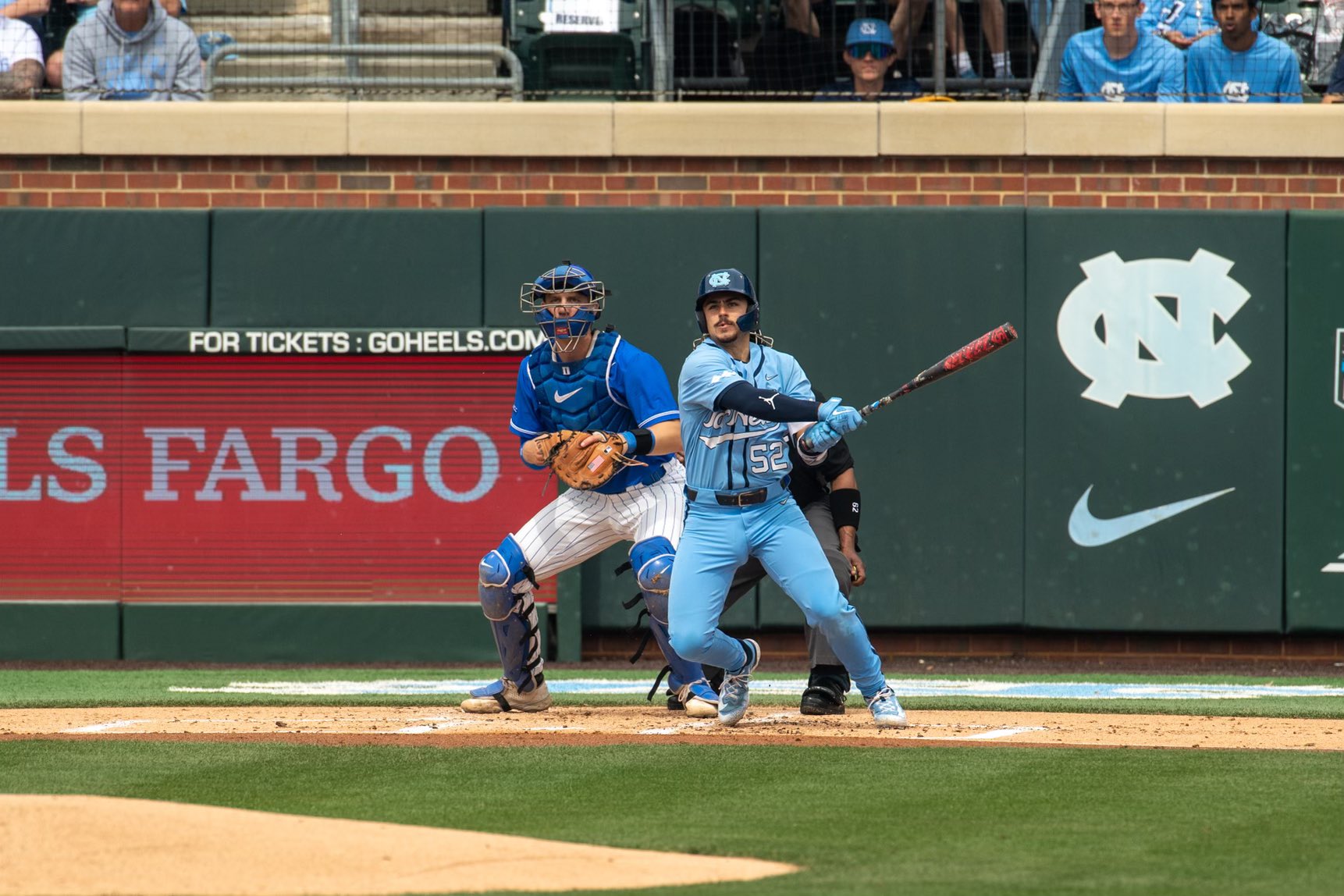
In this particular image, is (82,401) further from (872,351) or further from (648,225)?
(872,351)

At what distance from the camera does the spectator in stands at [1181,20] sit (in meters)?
12.5

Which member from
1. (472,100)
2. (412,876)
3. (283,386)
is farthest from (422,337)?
(412,876)

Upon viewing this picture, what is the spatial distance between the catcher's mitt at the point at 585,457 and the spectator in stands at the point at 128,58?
584 centimetres

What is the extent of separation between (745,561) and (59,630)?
6314 mm

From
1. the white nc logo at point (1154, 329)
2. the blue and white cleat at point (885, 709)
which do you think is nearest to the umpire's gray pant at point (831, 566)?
the blue and white cleat at point (885, 709)

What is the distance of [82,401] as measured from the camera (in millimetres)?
11789

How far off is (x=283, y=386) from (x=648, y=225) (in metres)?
2.62

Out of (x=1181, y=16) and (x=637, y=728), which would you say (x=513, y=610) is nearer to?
(x=637, y=728)

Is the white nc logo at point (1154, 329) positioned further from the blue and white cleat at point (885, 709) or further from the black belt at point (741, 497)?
the black belt at point (741, 497)

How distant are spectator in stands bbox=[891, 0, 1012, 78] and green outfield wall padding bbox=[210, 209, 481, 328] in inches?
124

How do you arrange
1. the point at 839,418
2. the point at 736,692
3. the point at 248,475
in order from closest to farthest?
the point at 839,418, the point at 736,692, the point at 248,475

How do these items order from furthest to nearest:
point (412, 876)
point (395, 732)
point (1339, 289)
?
1. point (1339, 289)
2. point (395, 732)
3. point (412, 876)

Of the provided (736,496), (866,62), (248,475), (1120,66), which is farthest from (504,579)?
(1120,66)

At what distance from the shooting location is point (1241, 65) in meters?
12.0
